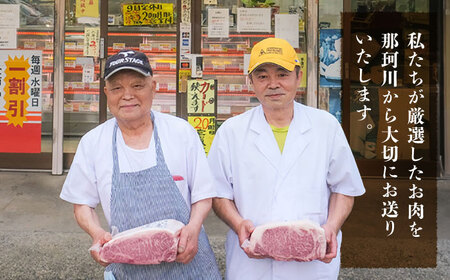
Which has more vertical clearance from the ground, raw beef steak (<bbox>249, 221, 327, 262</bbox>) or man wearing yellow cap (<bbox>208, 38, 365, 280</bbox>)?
man wearing yellow cap (<bbox>208, 38, 365, 280</bbox>)

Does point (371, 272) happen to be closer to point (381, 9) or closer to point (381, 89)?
point (381, 89)

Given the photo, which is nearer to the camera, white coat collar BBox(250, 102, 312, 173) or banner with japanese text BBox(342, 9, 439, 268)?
white coat collar BBox(250, 102, 312, 173)

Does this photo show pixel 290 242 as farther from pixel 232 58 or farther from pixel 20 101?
pixel 20 101

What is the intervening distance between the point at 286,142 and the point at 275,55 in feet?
1.42

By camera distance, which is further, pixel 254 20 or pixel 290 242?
pixel 254 20

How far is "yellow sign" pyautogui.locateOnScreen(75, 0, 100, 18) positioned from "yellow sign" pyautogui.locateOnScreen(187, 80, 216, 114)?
1.66 metres

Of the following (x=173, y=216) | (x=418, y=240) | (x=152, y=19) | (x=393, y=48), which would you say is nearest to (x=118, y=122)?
(x=173, y=216)

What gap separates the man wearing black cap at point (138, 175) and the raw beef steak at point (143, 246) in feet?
0.23

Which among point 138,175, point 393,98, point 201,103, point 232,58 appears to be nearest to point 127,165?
point 138,175

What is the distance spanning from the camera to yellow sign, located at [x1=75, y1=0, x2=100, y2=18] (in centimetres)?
611

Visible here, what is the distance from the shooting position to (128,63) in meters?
2.03

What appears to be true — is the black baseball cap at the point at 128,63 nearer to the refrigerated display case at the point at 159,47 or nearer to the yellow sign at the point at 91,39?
the refrigerated display case at the point at 159,47

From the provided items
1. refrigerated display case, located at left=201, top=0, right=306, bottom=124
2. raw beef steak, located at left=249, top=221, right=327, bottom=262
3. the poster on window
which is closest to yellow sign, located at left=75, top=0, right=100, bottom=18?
refrigerated display case, located at left=201, top=0, right=306, bottom=124

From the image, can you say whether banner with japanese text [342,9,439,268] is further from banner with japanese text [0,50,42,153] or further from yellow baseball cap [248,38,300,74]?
banner with japanese text [0,50,42,153]
